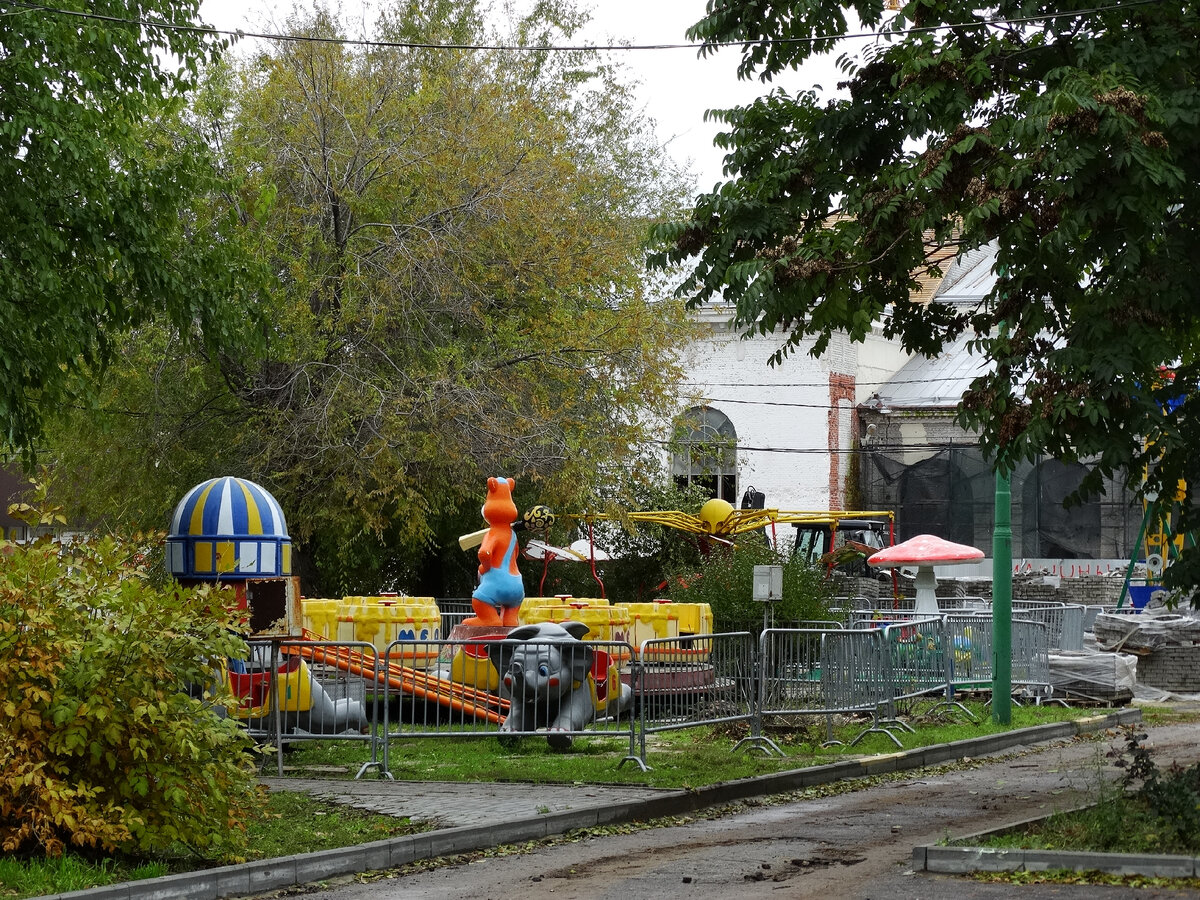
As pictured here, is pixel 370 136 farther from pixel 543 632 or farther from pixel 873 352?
pixel 873 352

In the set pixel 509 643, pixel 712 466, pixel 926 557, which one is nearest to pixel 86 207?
pixel 509 643

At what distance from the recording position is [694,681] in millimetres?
14367

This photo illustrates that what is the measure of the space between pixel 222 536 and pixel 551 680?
3.61 m

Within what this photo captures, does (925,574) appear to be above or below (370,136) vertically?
below

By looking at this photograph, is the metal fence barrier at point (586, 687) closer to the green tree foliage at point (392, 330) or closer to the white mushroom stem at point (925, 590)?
the green tree foliage at point (392, 330)

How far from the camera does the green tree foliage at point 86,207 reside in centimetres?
1362

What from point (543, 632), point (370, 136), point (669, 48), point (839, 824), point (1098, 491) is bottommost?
point (839, 824)

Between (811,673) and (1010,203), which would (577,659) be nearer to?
(811,673)

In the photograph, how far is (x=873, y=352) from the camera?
4619cm

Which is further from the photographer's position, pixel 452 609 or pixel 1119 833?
pixel 452 609

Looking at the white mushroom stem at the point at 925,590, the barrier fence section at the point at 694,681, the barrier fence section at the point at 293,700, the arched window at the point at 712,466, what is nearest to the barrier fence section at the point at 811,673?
the barrier fence section at the point at 694,681

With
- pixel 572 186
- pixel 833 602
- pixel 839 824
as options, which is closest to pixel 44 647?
pixel 839 824

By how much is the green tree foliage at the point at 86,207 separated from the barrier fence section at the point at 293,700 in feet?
10.8

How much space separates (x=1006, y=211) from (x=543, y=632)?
661 centimetres
